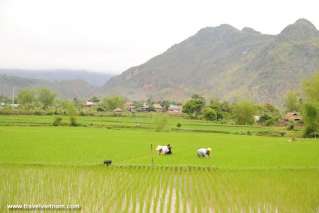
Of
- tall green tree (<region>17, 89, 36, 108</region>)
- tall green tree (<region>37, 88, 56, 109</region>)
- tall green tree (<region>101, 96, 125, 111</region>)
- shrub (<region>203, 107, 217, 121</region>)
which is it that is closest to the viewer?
shrub (<region>203, 107, 217, 121</region>)

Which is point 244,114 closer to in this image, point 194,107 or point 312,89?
point 194,107

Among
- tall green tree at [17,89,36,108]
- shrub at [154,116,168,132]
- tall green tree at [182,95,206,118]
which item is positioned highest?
tall green tree at [17,89,36,108]

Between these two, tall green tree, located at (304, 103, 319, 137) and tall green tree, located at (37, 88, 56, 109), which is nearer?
tall green tree, located at (304, 103, 319, 137)

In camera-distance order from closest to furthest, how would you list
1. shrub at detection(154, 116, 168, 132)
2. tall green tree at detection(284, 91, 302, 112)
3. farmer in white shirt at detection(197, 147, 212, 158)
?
farmer in white shirt at detection(197, 147, 212, 158)
shrub at detection(154, 116, 168, 132)
tall green tree at detection(284, 91, 302, 112)

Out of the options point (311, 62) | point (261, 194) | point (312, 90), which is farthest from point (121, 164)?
point (311, 62)

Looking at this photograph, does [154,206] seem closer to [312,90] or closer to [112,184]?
[112,184]

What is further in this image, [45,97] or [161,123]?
[45,97]

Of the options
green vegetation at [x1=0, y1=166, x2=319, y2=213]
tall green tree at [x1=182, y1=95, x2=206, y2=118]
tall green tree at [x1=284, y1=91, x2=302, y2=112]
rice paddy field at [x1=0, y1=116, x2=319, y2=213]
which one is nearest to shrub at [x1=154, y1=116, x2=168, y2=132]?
rice paddy field at [x1=0, y1=116, x2=319, y2=213]

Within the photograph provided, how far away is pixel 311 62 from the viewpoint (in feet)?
519

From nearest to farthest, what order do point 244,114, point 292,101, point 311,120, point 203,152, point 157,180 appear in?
point 157,180 < point 203,152 < point 311,120 < point 244,114 < point 292,101

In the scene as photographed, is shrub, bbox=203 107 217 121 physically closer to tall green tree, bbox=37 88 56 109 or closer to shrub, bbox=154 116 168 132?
shrub, bbox=154 116 168 132

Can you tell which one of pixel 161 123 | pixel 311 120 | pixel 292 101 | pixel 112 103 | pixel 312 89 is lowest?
pixel 161 123

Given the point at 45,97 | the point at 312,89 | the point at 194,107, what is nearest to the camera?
the point at 312,89

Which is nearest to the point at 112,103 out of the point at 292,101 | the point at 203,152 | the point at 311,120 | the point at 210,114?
the point at 210,114
